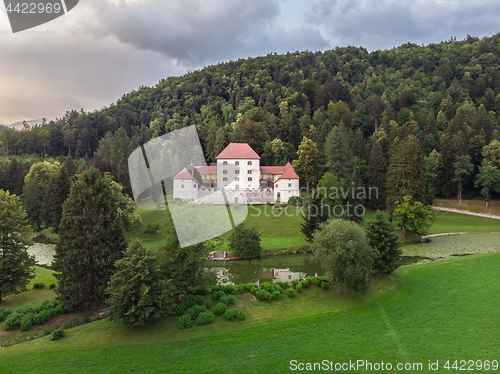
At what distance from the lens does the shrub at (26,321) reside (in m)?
14.3

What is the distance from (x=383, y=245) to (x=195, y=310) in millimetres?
13569

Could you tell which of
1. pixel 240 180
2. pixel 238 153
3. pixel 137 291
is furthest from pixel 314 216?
pixel 238 153

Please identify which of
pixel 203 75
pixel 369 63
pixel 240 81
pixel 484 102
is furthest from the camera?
pixel 369 63

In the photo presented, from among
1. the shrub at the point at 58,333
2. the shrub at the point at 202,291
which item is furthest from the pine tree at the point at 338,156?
the shrub at the point at 58,333

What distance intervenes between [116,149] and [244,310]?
45.4 meters

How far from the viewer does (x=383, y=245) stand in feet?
67.0

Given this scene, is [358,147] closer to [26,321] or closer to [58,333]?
[58,333]

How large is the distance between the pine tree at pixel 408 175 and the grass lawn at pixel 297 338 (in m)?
16.4

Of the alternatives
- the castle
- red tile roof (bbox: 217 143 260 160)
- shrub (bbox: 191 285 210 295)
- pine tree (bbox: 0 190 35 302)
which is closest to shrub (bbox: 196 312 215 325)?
shrub (bbox: 191 285 210 295)

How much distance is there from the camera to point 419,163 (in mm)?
34219

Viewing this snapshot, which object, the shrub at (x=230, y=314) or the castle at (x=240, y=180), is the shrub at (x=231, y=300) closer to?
the shrub at (x=230, y=314)

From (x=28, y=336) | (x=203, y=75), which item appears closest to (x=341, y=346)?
(x=28, y=336)

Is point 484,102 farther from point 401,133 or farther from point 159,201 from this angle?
point 159,201

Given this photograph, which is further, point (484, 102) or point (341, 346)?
point (484, 102)
